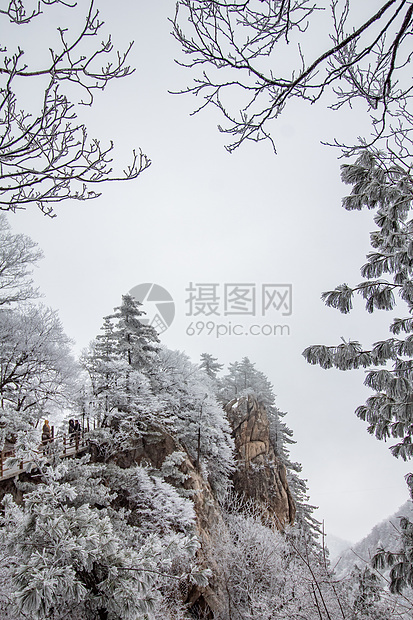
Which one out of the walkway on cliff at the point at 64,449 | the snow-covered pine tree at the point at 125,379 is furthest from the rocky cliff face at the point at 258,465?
the walkway on cliff at the point at 64,449

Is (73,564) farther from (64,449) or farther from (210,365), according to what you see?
(210,365)

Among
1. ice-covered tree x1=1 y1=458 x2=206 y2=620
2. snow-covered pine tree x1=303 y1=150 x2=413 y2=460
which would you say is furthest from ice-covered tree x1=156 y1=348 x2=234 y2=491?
snow-covered pine tree x1=303 y1=150 x2=413 y2=460

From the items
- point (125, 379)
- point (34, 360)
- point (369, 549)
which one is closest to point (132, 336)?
point (125, 379)

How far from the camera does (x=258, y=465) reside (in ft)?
80.6

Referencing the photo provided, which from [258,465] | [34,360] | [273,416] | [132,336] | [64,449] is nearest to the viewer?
[64,449]

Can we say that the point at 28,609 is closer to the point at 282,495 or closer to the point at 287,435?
the point at 282,495

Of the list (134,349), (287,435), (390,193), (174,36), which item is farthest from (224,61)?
(287,435)

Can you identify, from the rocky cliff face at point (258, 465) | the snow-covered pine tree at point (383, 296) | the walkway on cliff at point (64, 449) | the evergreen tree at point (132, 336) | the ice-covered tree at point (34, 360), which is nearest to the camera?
the snow-covered pine tree at point (383, 296)

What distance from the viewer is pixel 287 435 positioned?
3012 cm

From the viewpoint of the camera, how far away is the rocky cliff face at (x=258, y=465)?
934 inches

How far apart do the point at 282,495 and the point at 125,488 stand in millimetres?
15386

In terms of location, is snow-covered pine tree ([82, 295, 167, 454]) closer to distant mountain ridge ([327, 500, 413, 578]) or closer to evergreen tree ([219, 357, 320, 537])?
distant mountain ridge ([327, 500, 413, 578])

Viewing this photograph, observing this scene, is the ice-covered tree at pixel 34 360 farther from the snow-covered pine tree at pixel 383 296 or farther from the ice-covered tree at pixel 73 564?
the snow-covered pine tree at pixel 383 296

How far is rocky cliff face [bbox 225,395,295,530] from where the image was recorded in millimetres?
23734
